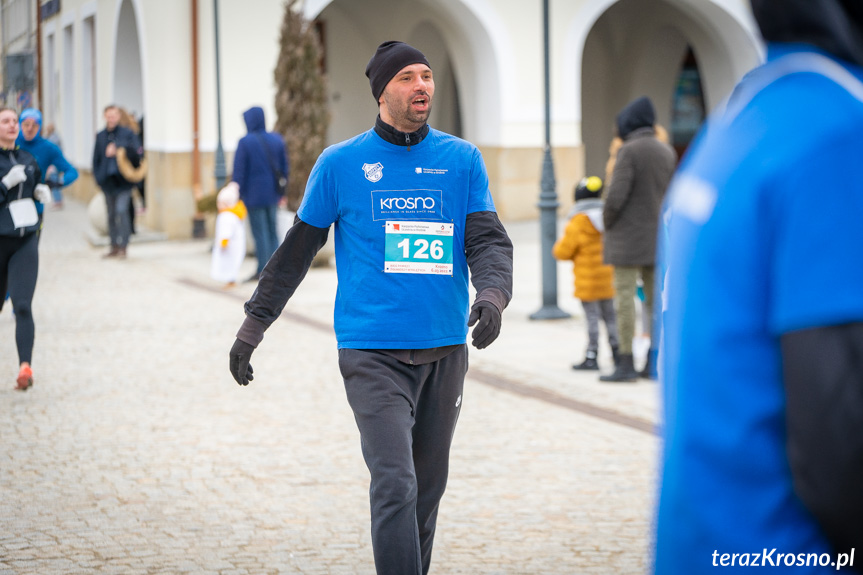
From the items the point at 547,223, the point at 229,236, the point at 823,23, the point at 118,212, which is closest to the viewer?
the point at 823,23

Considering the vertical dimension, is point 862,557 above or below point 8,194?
below

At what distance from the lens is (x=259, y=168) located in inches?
521

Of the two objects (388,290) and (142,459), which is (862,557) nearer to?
(388,290)

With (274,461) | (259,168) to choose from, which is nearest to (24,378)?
(274,461)

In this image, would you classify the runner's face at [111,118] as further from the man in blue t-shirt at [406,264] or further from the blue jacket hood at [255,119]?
the man in blue t-shirt at [406,264]

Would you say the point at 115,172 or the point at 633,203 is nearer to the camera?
the point at 633,203

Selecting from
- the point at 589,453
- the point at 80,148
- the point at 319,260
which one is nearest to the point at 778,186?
the point at 589,453

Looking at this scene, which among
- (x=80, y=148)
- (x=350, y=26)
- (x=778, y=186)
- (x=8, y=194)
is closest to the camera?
(x=778, y=186)

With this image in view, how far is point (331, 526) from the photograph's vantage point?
4773 millimetres

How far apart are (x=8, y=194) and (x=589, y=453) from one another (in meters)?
3.98

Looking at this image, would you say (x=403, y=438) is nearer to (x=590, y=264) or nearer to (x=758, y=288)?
(x=758, y=288)

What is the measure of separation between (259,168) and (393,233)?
9924mm

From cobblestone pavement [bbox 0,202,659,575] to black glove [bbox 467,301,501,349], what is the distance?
683 millimetres

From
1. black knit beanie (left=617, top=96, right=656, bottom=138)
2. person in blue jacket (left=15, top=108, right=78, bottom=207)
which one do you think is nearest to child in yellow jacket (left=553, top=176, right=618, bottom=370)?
black knit beanie (left=617, top=96, right=656, bottom=138)
